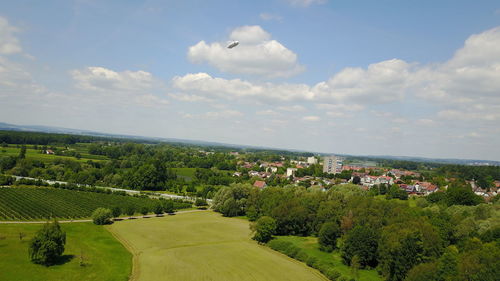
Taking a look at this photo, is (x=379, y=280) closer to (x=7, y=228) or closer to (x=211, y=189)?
(x=7, y=228)

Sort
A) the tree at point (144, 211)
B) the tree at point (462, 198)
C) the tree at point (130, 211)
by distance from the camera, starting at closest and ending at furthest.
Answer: the tree at point (130, 211) → the tree at point (144, 211) → the tree at point (462, 198)

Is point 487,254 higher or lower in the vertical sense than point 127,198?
higher

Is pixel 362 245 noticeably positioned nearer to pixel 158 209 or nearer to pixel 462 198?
pixel 158 209

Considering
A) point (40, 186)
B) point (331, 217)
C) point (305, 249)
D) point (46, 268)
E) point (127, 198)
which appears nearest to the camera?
point (46, 268)

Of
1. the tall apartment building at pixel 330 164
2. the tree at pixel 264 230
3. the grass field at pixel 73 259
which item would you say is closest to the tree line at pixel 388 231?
the tree at pixel 264 230

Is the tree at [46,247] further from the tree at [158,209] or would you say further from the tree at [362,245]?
the tree at [362,245]

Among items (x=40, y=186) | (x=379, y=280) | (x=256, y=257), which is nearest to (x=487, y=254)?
(x=379, y=280)
